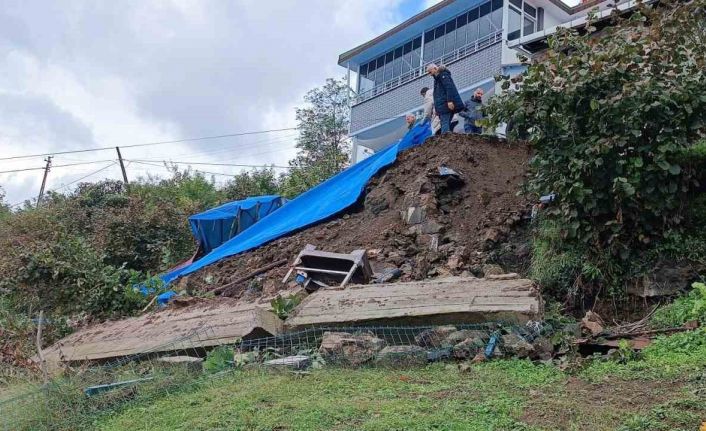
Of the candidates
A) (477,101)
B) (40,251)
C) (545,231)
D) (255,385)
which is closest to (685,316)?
(545,231)

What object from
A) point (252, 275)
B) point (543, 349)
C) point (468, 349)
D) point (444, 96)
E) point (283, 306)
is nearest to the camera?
point (543, 349)

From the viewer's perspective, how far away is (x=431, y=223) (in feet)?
28.3

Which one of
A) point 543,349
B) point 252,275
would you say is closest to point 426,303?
point 543,349

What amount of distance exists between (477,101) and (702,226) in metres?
5.17

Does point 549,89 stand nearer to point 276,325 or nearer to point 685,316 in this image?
point 685,316

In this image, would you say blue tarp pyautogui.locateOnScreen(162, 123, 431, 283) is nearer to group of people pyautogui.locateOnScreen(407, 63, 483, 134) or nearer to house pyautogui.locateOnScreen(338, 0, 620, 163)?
group of people pyautogui.locateOnScreen(407, 63, 483, 134)

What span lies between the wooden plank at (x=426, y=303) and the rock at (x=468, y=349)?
367mm

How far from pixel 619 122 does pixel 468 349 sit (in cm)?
276

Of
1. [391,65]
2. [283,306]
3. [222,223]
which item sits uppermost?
[391,65]

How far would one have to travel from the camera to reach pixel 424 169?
9492mm

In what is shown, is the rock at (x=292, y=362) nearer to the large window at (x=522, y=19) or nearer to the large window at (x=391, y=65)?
the large window at (x=522, y=19)

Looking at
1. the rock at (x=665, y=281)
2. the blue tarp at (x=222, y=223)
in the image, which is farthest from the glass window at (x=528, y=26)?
the rock at (x=665, y=281)

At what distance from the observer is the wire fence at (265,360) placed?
474 cm

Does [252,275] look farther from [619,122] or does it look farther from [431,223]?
[619,122]
